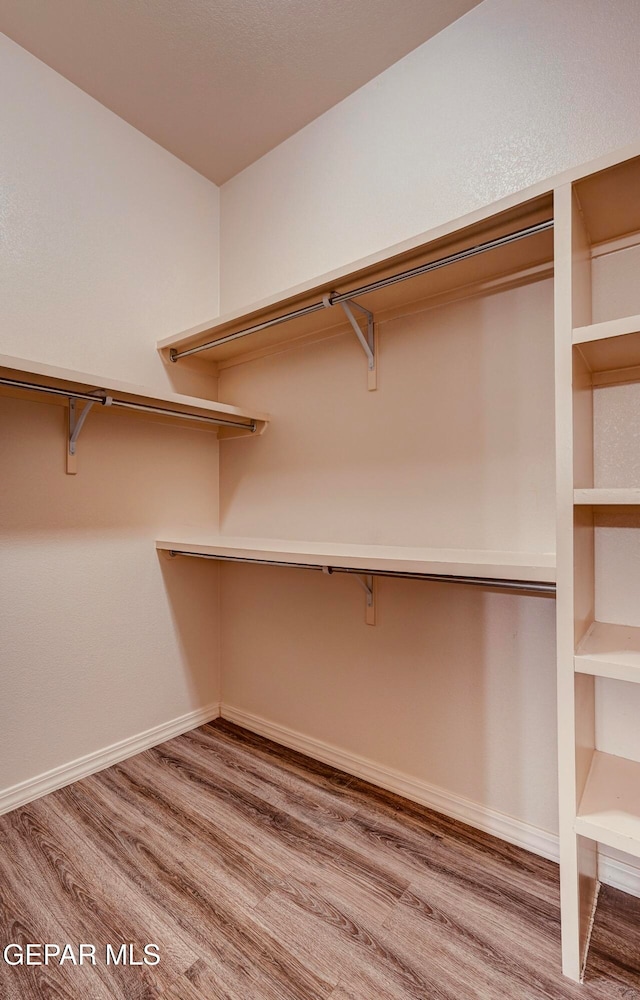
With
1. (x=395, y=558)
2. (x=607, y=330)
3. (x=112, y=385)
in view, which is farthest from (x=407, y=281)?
(x=112, y=385)

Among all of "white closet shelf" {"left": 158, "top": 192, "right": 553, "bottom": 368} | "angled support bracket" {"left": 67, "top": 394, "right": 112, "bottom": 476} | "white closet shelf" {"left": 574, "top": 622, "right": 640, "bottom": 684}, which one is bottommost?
"white closet shelf" {"left": 574, "top": 622, "right": 640, "bottom": 684}

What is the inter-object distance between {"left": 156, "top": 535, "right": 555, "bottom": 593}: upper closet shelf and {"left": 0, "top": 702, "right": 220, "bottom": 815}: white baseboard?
0.81 m

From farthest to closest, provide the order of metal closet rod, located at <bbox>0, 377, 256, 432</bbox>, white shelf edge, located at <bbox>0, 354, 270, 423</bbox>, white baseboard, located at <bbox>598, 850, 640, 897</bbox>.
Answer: metal closet rod, located at <bbox>0, 377, 256, 432</bbox> < white shelf edge, located at <bbox>0, 354, 270, 423</bbox> < white baseboard, located at <bbox>598, 850, 640, 897</bbox>

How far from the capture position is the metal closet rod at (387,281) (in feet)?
4.00

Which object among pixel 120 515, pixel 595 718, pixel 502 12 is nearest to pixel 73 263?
pixel 120 515

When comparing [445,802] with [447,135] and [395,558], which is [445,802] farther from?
[447,135]

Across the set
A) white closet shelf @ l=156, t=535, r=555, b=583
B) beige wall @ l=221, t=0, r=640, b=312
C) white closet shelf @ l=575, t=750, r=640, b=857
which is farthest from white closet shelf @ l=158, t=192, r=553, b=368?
white closet shelf @ l=575, t=750, r=640, b=857

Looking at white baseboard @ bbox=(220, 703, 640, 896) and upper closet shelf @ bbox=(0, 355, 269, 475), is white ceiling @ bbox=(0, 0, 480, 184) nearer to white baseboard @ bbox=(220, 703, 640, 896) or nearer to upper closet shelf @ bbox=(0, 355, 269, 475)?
upper closet shelf @ bbox=(0, 355, 269, 475)

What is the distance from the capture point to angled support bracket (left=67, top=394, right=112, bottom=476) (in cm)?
169

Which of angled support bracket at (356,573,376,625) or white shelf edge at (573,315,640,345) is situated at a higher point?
white shelf edge at (573,315,640,345)

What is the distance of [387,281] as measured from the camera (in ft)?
4.78

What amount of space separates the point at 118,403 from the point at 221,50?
1299mm

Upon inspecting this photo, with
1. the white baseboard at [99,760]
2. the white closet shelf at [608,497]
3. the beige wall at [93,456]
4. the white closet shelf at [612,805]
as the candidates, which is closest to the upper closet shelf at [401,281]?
the beige wall at [93,456]

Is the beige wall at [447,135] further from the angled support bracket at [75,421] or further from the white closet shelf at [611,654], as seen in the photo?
the white closet shelf at [611,654]
